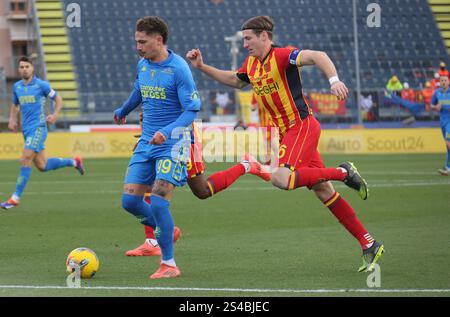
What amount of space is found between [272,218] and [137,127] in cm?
2037

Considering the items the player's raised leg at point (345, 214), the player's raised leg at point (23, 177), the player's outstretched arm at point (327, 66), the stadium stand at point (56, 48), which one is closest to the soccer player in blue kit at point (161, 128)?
the player's outstretched arm at point (327, 66)

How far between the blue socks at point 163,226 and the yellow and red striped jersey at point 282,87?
1.45 metres

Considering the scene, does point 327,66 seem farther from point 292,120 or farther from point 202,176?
point 202,176

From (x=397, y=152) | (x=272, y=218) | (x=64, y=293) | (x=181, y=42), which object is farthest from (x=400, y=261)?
(x=181, y=42)

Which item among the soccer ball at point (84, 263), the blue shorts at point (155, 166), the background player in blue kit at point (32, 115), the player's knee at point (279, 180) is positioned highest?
the background player in blue kit at point (32, 115)

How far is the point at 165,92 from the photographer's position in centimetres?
839

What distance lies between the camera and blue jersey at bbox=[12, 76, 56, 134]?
1587 cm

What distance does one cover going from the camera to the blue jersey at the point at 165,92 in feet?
27.1

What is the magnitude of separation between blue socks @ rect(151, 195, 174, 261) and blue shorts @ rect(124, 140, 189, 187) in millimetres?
209

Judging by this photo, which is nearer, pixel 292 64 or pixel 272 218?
pixel 292 64

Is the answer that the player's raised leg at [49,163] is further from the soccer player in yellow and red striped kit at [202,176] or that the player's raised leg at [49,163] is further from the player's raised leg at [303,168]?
the player's raised leg at [303,168]

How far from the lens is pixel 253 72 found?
29.4ft

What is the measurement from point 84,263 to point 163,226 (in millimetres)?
727
